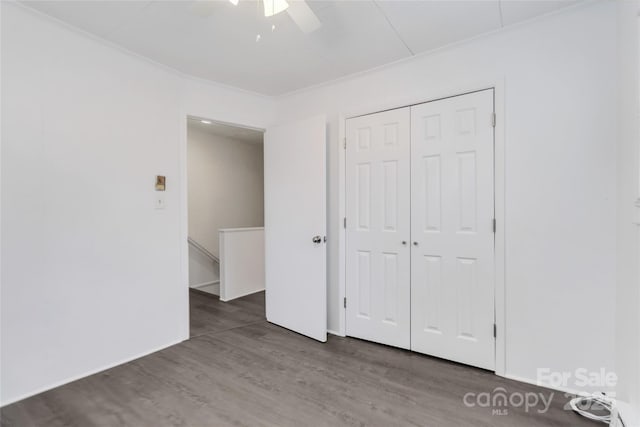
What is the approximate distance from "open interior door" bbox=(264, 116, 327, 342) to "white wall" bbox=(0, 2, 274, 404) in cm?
85

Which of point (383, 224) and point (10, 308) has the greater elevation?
point (383, 224)

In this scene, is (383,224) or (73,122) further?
(383,224)

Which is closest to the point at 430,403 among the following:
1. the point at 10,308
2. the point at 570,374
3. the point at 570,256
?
the point at 570,374

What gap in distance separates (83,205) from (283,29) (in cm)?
188

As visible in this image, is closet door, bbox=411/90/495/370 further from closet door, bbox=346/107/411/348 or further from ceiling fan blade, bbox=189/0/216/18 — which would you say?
ceiling fan blade, bbox=189/0/216/18

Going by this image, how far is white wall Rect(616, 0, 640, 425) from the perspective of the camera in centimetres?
153

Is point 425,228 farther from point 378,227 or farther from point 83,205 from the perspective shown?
point 83,205

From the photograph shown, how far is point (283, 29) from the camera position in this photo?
2.07 meters

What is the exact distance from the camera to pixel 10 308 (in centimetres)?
183

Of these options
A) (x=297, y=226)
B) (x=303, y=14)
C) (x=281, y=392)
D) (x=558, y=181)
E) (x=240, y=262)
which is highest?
(x=303, y=14)

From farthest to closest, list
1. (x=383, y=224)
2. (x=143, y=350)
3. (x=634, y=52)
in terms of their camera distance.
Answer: (x=383, y=224) → (x=143, y=350) → (x=634, y=52)

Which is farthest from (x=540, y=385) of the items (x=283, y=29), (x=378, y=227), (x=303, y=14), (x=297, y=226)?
(x=283, y=29)

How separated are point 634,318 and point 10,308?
11.6ft

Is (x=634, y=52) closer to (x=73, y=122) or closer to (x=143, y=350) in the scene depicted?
(x=73, y=122)
